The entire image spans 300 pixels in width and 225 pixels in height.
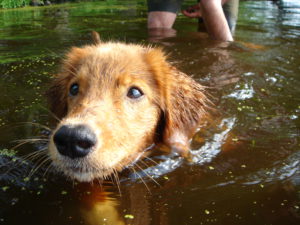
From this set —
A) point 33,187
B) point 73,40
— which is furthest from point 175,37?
point 33,187

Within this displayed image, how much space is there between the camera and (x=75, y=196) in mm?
3072

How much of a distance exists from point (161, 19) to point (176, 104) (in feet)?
15.1

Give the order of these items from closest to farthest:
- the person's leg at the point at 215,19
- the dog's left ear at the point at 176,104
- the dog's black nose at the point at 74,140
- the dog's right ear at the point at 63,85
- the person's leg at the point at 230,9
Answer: the dog's black nose at the point at 74,140 < the dog's left ear at the point at 176,104 < the dog's right ear at the point at 63,85 < the person's leg at the point at 215,19 < the person's leg at the point at 230,9

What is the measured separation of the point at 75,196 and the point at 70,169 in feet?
1.22

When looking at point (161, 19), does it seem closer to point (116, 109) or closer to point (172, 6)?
point (172, 6)

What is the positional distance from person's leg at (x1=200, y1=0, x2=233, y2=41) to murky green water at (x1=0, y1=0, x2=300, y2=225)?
300 millimetres

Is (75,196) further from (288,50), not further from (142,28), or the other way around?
(142,28)

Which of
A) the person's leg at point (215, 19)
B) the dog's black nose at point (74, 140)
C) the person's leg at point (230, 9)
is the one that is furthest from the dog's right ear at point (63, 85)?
the person's leg at point (230, 9)

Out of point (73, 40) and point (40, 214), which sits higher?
point (73, 40)

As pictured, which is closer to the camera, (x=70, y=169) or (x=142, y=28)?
(x=70, y=169)

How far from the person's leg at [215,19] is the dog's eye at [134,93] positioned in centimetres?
392

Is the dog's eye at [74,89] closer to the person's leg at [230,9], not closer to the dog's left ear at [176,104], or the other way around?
the dog's left ear at [176,104]

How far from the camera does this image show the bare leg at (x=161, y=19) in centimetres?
797

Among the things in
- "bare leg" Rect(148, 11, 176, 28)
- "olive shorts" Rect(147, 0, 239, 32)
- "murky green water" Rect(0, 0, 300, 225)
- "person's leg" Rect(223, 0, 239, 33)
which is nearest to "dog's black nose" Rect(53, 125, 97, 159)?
"murky green water" Rect(0, 0, 300, 225)
